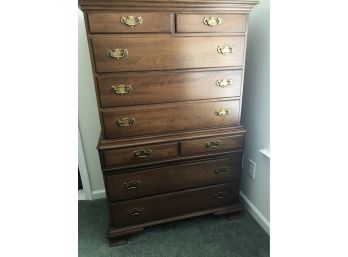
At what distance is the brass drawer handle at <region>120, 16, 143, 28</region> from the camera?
1.16 m

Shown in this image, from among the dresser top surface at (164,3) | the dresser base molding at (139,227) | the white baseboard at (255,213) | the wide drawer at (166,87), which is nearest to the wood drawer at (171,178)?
the dresser base molding at (139,227)

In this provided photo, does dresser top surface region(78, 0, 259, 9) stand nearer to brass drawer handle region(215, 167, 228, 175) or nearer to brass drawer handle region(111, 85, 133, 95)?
brass drawer handle region(111, 85, 133, 95)

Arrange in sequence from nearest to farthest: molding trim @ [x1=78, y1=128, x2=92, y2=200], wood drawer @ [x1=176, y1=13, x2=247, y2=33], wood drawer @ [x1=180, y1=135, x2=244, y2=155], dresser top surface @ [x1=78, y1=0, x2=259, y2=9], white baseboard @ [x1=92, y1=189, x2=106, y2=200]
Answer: dresser top surface @ [x1=78, y1=0, x2=259, y2=9]
wood drawer @ [x1=176, y1=13, x2=247, y2=33]
wood drawer @ [x1=180, y1=135, x2=244, y2=155]
molding trim @ [x1=78, y1=128, x2=92, y2=200]
white baseboard @ [x1=92, y1=189, x2=106, y2=200]

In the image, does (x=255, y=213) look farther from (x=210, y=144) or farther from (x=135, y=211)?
(x=135, y=211)

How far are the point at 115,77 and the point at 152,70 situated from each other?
0.70ft

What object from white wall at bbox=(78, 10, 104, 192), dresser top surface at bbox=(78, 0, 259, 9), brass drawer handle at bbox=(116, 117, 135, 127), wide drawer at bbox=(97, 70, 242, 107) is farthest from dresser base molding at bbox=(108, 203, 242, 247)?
dresser top surface at bbox=(78, 0, 259, 9)

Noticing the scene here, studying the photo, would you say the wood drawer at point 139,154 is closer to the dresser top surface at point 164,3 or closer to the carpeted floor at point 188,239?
the carpeted floor at point 188,239

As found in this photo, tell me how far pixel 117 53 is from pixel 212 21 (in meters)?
0.57

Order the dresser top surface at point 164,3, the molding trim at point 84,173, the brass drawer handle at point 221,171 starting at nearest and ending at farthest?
the dresser top surface at point 164,3
the brass drawer handle at point 221,171
the molding trim at point 84,173

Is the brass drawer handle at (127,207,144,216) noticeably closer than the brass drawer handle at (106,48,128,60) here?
No

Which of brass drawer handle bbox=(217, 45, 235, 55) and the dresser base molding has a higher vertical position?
brass drawer handle bbox=(217, 45, 235, 55)

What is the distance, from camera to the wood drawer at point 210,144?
4.83ft

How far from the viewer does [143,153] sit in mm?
1413
